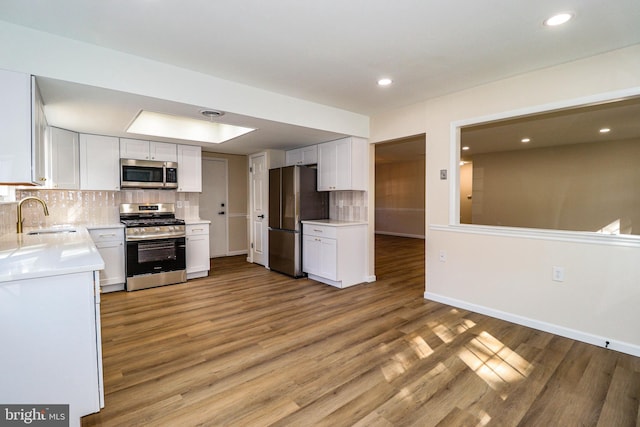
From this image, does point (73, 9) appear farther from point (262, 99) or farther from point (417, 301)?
point (417, 301)

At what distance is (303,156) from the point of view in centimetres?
518

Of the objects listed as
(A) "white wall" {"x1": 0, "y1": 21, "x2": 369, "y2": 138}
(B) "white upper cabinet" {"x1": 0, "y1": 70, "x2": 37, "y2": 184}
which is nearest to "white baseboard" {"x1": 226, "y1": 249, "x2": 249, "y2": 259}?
(A) "white wall" {"x1": 0, "y1": 21, "x2": 369, "y2": 138}

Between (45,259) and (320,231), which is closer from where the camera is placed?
(45,259)

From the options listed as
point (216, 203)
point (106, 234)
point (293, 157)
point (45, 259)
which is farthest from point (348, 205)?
point (45, 259)

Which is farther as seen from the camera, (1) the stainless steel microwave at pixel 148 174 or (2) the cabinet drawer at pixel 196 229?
(2) the cabinet drawer at pixel 196 229

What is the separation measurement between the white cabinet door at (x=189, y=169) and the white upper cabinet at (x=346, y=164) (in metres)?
2.07

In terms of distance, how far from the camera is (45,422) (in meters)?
1.58

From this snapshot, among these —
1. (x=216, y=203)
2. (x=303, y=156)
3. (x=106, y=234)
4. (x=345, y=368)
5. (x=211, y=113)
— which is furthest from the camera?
(x=216, y=203)

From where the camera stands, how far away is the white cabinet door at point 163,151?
4.54 m

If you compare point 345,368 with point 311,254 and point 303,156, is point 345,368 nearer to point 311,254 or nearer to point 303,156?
point 311,254

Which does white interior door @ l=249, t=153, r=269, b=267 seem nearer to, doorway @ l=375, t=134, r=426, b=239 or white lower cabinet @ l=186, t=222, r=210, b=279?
white lower cabinet @ l=186, t=222, r=210, b=279

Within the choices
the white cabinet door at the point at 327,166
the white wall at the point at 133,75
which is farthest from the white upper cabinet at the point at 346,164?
the white wall at the point at 133,75

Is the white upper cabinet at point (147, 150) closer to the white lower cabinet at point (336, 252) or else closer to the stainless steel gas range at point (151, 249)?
the stainless steel gas range at point (151, 249)

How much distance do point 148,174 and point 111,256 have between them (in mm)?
1239
